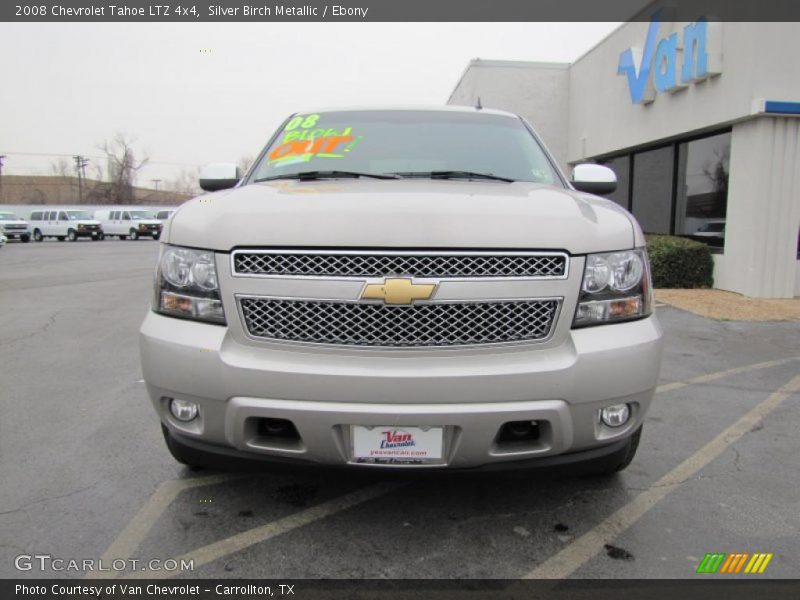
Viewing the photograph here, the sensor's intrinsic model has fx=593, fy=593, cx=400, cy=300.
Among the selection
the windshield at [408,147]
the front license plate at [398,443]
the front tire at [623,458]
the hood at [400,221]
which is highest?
the windshield at [408,147]

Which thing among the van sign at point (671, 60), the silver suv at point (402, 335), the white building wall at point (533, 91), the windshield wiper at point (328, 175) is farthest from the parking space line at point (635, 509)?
the white building wall at point (533, 91)

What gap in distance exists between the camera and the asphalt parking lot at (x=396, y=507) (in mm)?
2355

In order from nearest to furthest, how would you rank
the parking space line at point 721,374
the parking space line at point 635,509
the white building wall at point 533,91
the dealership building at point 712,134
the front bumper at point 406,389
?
the front bumper at point 406,389 → the parking space line at point 635,509 → the parking space line at point 721,374 → the dealership building at point 712,134 → the white building wall at point 533,91

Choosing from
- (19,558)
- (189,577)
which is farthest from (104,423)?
(189,577)

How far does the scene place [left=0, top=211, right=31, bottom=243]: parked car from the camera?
35.6 metres

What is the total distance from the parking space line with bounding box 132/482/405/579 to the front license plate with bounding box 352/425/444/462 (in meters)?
0.68

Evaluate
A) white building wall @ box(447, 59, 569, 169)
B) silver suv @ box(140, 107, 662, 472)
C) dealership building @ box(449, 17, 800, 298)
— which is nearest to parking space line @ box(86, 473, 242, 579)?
silver suv @ box(140, 107, 662, 472)

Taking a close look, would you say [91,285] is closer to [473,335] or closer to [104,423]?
[104,423]

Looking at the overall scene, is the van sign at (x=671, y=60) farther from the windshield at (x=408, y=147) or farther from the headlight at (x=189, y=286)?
the headlight at (x=189, y=286)

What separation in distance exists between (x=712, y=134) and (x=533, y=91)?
8.18 metres

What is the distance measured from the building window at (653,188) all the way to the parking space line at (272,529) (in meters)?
12.2

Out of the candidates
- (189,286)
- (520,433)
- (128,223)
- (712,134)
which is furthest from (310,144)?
(128,223)

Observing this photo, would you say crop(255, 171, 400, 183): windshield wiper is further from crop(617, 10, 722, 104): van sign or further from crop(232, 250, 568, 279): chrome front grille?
crop(617, 10, 722, 104): van sign

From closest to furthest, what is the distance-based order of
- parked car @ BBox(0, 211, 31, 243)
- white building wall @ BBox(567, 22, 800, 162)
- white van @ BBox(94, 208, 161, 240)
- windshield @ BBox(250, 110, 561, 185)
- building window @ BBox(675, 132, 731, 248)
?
windshield @ BBox(250, 110, 561, 185), white building wall @ BBox(567, 22, 800, 162), building window @ BBox(675, 132, 731, 248), parked car @ BBox(0, 211, 31, 243), white van @ BBox(94, 208, 161, 240)
